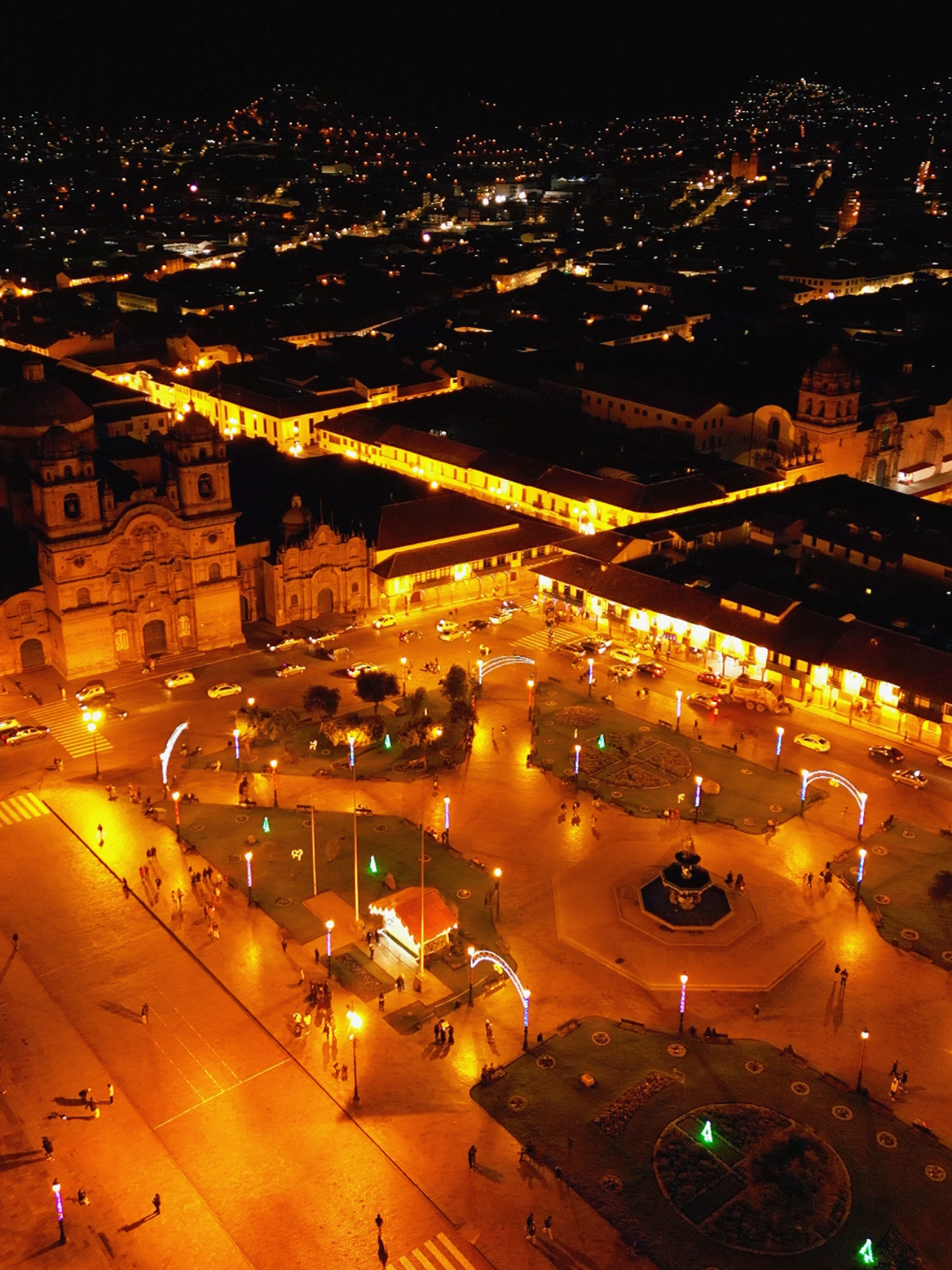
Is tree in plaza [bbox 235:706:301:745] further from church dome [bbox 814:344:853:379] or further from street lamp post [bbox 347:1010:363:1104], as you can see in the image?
→ church dome [bbox 814:344:853:379]

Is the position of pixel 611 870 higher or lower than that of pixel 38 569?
lower

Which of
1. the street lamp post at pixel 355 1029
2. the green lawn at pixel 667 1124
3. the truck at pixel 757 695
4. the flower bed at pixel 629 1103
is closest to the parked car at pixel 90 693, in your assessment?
the street lamp post at pixel 355 1029

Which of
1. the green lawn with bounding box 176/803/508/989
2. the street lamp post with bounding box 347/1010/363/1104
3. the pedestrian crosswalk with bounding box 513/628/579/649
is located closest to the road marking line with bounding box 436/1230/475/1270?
the street lamp post with bounding box 347/1010/363/1104

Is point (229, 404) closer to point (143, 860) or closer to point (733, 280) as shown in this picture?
point (143, 860)

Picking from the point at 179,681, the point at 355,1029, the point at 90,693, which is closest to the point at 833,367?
the point at 179,681

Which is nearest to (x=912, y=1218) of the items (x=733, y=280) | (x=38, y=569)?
(x=38, y=569)

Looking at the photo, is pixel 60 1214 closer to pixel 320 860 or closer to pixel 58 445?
pixel 320 860
